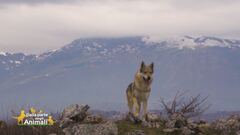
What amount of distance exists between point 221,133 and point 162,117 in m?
3.94

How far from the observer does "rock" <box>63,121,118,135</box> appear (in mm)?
24250

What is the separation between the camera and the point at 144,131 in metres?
26.4

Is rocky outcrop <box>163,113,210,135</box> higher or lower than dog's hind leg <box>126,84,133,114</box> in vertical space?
lower

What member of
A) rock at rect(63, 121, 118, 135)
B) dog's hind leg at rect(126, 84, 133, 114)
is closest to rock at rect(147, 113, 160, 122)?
dog's hind leg at rect(126, 84, 133, 114)

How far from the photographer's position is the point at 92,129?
959 inches

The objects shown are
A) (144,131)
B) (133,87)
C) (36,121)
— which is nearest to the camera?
(36,121)

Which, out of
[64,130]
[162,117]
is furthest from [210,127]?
[64,130]

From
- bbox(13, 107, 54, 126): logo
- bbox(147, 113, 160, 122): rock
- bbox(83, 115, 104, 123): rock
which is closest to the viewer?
bbox(13, 107, 54, 126): logo

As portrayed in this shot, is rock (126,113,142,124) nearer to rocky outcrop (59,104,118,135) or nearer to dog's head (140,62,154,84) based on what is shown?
dog's head (140,62,154,84)

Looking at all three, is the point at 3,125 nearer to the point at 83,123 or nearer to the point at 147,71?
the point at 83,123

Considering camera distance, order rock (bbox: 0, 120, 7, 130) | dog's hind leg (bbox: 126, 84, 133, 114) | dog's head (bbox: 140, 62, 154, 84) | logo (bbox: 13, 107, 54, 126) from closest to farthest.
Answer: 1. logo (bbox: 13, 107, 54, 126)
2. rock (bbox: 0, 120, 7, 130)
3. dog's head (bbox: 140, 62, 154, 84)
4. dog's hind leg (bbox: 126, 84, 133, 114)

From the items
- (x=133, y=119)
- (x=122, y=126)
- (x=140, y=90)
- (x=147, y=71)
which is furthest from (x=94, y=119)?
(x=147, y=71)

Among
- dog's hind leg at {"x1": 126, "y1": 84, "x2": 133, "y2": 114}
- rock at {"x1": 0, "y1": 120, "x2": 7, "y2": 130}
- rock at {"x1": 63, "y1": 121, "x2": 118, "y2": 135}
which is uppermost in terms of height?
dog's hind leg at {"x1": 126, "y1": 84, "x2": 133, "y2": 114}

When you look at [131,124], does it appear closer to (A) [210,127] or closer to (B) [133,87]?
(B) [133,87]
